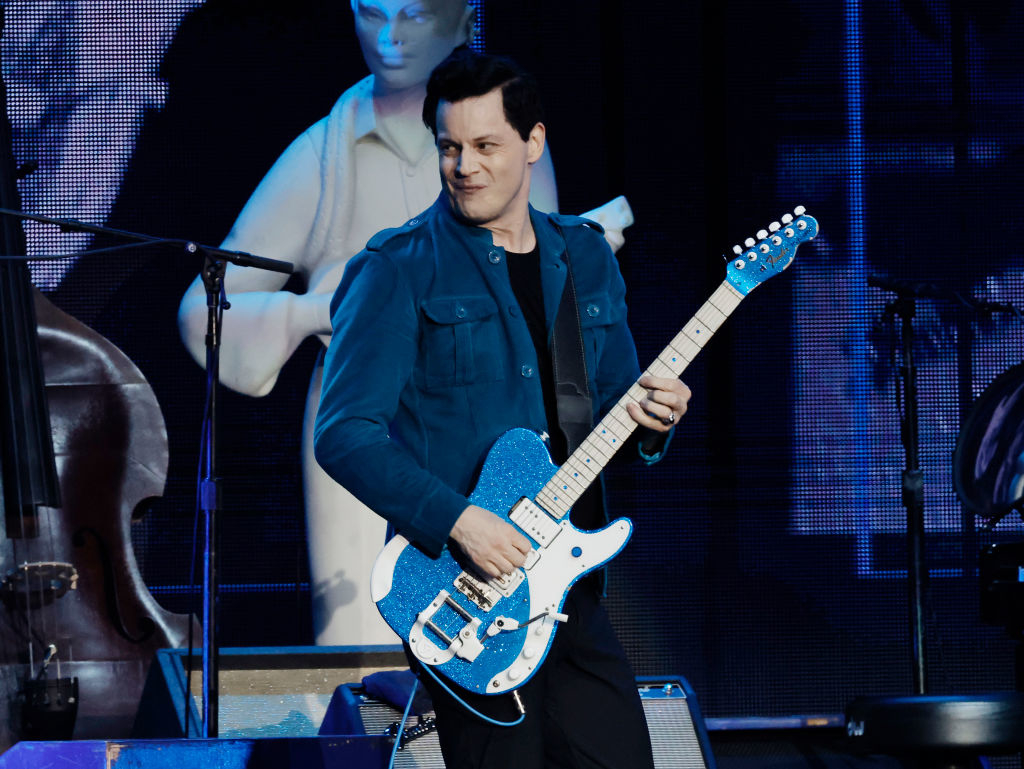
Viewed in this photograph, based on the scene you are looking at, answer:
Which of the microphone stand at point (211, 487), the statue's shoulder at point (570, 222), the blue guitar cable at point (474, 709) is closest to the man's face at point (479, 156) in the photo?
the statue's shoulder at point (570, 222)

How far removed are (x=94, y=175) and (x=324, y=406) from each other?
2.59 metres

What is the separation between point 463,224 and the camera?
2.01m

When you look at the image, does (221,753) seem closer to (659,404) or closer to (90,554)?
(659,404)

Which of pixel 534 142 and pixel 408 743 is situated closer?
pixel 534 142

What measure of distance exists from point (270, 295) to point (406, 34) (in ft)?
3.27

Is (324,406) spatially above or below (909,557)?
above

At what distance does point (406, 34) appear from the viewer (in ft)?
13.8

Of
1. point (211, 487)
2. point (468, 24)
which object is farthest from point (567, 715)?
point (468, 24)

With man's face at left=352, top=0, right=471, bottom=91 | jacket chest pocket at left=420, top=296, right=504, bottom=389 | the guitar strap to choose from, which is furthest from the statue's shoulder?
man's face at left=352, top=0, right=471, bottom=91

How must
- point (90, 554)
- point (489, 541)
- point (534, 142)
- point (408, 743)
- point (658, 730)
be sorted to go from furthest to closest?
point (90, 554), point (658, 730), point (408, 743), point (534, 142), point (489, 541)

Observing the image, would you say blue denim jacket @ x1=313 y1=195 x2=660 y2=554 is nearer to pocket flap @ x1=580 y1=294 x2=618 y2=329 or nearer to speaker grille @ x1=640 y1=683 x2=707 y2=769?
pocket flap @ x1=580 y1=294 x2=618 y2=329

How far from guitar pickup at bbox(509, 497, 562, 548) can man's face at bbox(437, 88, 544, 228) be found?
47 cm

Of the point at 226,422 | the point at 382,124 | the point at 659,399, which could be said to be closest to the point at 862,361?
the point at 382,124

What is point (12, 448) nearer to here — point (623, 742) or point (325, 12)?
point (325, 12)
